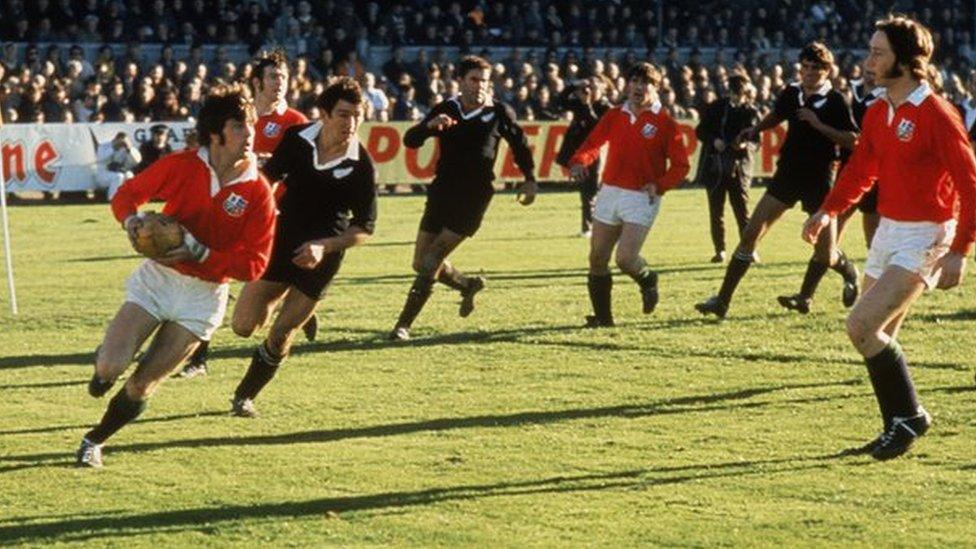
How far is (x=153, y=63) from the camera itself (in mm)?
35031

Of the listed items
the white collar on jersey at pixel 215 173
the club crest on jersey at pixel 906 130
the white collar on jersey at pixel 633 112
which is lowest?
the white collar on jersey at pixel 633 112

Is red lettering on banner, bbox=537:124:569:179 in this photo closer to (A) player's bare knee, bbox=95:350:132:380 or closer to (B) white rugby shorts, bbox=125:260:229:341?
(B) white rugby shorts, bbox=125:260:229:341

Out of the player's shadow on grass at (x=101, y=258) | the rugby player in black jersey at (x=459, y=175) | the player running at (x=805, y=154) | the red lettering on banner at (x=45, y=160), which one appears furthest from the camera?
the red lettering on banner at (x=45, y=160)

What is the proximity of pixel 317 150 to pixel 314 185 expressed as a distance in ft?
0.72

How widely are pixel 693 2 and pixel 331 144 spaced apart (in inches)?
1349

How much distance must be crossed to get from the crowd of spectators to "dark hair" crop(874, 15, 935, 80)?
17612 mm

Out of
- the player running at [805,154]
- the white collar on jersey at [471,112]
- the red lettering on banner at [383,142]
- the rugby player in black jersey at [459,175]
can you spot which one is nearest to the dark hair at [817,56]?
the player running at [805,154]

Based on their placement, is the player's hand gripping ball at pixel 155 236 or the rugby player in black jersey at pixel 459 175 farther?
the rugby player in black jersey at pixel 459 175

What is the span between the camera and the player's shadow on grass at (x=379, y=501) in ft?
30.2

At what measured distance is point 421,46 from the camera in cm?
3884

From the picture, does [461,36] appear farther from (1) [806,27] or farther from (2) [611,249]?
(2) [611,249]

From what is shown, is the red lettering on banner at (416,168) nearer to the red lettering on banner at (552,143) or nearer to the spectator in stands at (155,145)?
the red lettering on banner at (552,143)

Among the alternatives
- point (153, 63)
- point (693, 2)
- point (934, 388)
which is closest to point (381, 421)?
point (934, 388)

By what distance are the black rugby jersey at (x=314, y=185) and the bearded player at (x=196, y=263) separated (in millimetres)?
1838
